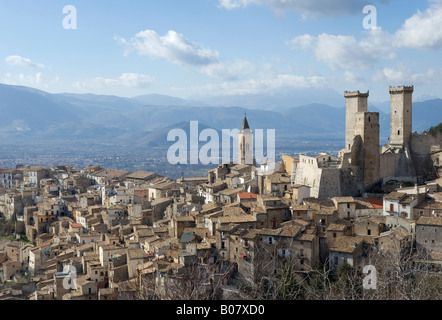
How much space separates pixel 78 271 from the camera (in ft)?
99.6

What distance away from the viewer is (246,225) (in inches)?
1075

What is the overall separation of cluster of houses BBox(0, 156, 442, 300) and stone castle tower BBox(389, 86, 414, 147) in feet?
15.6

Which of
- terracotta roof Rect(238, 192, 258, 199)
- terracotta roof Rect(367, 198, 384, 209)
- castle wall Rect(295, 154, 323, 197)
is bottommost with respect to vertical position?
terracotta roof Rect(238, 192, 258, 199)

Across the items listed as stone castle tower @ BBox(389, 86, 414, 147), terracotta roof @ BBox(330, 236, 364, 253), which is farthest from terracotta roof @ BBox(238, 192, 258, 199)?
stone castle tower @ BBox(389, 86, 414, 147)

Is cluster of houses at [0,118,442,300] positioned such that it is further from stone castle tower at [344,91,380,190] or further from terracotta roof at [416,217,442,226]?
stone castle tower at [344,91,380,190]

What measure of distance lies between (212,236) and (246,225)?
2172mm

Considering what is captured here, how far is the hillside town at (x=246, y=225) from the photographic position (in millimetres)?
23969

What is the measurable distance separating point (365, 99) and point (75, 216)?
89.7 feet

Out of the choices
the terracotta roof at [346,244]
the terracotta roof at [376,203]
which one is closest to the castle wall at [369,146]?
the terracotta roof at [376,203]

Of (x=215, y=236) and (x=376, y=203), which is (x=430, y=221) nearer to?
(x=376, y=203)

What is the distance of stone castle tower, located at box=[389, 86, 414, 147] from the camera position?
34.2m

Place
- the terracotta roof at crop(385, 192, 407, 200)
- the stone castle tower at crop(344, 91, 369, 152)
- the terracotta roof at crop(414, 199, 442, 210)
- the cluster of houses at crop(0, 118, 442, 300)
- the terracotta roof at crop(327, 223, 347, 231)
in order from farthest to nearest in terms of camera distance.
A: the stone castle tower at crop(344, 91, 369, 152), the terracotta roof at crop(385, 192, 407, 200), the terracotta roof at crop(414, 199, 442, 210), the terracotta roof at crop(327, 223, 347, 231), the cluster of houses at crop(0, 118, 442, 300)

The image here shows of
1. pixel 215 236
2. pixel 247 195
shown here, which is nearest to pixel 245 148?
pixel 247 195

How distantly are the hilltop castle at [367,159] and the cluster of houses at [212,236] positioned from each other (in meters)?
1.64
